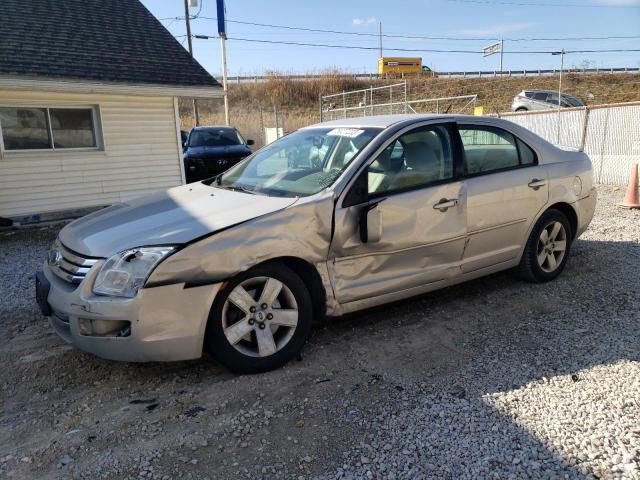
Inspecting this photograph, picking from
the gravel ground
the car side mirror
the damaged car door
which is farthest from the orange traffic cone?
the car side mirror

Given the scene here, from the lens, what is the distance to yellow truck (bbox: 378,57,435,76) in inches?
1766

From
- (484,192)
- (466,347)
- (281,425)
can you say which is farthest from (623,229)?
(281,425)

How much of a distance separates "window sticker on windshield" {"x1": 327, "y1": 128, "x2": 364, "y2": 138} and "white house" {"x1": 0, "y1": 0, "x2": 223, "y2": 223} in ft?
21.8

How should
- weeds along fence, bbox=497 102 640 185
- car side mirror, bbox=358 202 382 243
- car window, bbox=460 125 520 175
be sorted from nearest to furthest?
car side mirror, bbox=358 202 382 243, car window, bbox=460 125 520 175, weeds along fence, bbox=497 102 640 185

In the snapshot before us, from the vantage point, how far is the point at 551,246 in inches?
193

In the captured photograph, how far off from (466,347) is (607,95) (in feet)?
139

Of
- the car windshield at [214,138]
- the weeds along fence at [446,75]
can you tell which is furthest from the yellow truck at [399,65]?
the car windshield at [214,138]

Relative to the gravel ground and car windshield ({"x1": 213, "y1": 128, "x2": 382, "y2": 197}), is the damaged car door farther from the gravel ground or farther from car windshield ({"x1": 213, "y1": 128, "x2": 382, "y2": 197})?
the gravel ground

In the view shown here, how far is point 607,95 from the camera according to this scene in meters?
38.6

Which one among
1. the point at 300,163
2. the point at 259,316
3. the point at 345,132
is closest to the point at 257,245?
the point at 259,316

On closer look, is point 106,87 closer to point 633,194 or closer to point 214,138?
point 214,138

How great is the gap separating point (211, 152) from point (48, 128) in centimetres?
416

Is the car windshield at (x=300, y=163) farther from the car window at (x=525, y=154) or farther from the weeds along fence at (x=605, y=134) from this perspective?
the weeds along fence at (x=605, y=134)

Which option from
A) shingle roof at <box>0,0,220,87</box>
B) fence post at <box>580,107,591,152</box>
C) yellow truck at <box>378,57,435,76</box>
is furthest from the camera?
yellow truck at <box>378,57,435,76</box>
